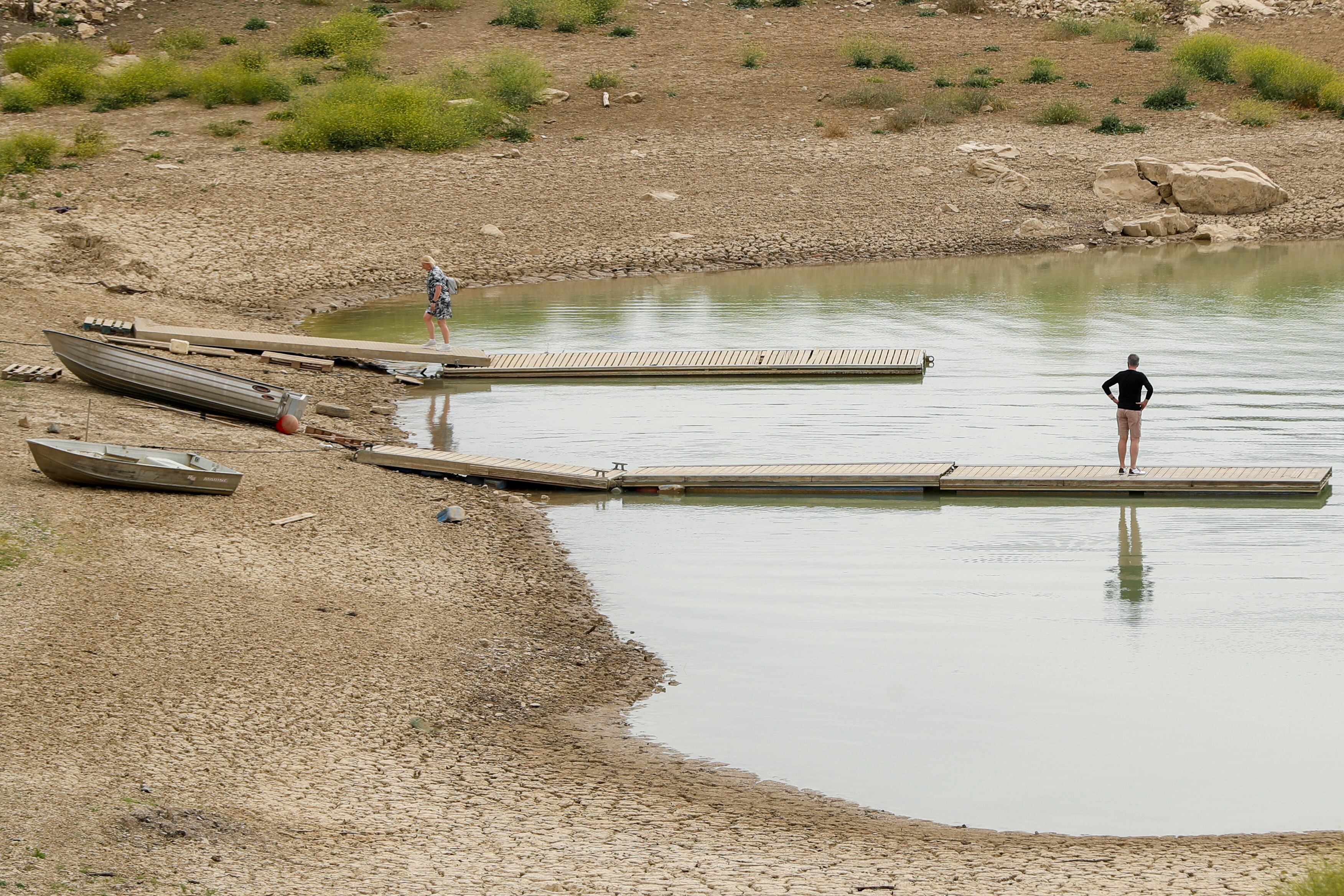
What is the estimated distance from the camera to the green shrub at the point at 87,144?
37000mm

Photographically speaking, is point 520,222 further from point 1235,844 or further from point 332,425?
point 1235,844

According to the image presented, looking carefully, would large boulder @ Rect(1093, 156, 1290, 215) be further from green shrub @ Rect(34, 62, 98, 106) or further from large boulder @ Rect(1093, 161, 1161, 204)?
green shrub @ Rect(34, 62, 98, 106)

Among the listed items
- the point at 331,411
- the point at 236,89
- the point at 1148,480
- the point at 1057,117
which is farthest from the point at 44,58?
the point at 1148,480

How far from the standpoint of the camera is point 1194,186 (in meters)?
39.3

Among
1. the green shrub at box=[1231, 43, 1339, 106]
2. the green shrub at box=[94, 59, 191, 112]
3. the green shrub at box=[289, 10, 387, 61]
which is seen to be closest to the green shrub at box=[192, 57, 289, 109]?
the green shrub at box=[94, 59, 191, 112]

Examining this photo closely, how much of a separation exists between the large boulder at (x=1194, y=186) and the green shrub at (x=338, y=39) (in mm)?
24497

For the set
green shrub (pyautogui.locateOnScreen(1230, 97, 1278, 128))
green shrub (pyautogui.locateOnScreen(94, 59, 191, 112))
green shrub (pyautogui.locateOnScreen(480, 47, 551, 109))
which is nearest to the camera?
green shrub (pyautogui.locateOnScreen(94, 59, 191, 112))

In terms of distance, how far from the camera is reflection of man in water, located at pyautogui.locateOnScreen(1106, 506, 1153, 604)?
540 inches

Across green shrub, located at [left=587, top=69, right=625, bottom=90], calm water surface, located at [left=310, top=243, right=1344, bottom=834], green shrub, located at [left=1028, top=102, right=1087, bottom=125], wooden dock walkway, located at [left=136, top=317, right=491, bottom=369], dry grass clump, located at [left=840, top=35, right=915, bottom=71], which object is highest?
dry grass clump, located at [left=840, top=35, right=915, bottom=71]

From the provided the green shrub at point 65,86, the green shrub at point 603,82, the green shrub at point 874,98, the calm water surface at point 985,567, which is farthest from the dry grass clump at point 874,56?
the green shrub at point 65,86

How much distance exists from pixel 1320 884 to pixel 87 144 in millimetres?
37066

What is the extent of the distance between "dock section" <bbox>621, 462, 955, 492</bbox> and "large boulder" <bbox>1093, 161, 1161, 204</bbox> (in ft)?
81.0

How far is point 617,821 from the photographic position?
907 cm

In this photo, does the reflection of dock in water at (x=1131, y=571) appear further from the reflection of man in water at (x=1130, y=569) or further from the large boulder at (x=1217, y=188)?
the large boulder at (x=1217, y=188)
